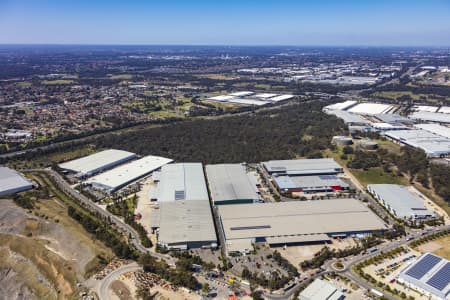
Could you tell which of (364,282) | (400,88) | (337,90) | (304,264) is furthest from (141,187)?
(400,88)

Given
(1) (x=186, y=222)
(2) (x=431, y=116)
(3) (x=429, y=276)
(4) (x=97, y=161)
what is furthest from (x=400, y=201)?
(2) (x=431, y=116)

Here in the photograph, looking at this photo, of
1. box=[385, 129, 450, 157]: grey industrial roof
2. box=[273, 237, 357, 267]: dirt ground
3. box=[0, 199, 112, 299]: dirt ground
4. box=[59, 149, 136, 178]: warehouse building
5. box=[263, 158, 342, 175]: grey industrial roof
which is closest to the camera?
box=[0, 199, 112, 299]: dirt ground

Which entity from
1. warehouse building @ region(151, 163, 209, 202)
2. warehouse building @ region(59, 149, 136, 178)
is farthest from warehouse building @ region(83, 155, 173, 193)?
warehouse building @ region(151, 163, 209, 202)

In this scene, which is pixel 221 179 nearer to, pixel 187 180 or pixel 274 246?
pixel 187 180

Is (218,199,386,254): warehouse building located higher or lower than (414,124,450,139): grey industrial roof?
lower

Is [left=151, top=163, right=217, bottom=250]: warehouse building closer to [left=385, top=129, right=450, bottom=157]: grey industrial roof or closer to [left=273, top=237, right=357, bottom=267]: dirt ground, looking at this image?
[left=273, top=237, right=357, bottom=267]: dirt ground

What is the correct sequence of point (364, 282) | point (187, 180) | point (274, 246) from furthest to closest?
point (187, 180), point (274, 246), point (364, 282)

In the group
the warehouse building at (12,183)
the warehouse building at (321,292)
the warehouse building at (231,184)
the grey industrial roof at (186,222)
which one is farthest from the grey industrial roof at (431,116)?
the warehouse building at (12,183)
